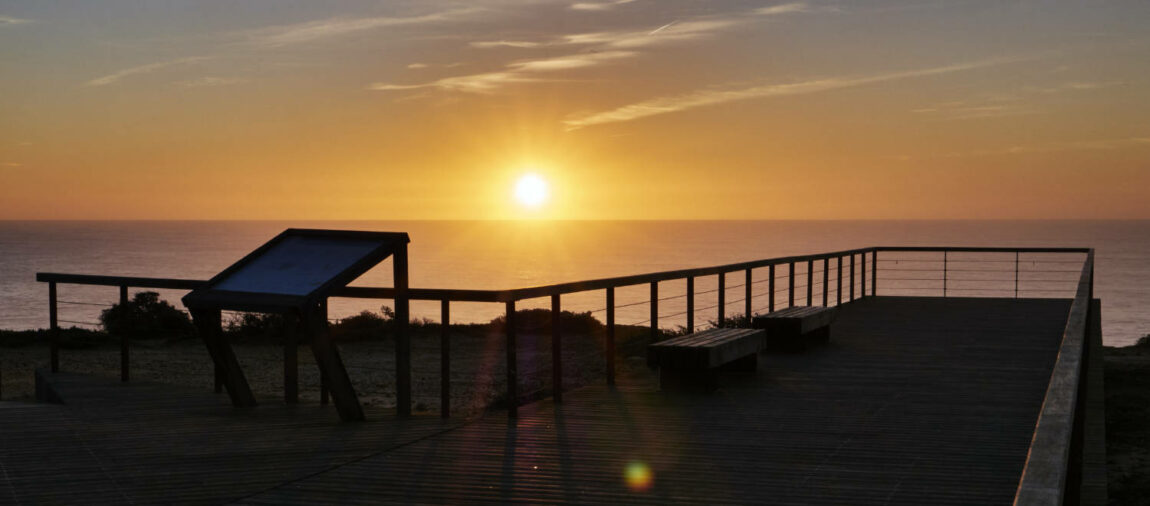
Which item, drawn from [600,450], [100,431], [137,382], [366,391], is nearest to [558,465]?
[600,450]

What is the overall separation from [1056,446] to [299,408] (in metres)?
5.69

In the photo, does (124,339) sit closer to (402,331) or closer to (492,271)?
(402,331)

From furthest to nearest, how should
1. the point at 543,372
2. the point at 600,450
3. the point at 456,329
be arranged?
the point at 456,329, the point at 543,372, the point at 600,450

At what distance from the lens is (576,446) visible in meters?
5.62

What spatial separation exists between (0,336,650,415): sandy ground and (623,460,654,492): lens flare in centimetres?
761

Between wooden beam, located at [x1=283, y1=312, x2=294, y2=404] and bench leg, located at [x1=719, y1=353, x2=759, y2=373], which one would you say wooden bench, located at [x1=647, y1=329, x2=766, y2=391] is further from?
wooden beam, located at [x1=283, y1=312, x2=294, y2=404]

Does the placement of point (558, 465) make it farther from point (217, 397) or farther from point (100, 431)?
point (217, 397)

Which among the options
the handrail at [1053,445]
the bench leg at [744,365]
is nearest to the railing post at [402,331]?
the bench leg at [744,365]

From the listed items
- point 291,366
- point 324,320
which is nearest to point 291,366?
point 291,366

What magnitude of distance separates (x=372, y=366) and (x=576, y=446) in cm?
1382

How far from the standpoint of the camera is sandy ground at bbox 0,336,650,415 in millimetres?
15156

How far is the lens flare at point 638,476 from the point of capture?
473cm

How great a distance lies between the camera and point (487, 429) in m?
6.12

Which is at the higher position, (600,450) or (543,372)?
(600,450)
